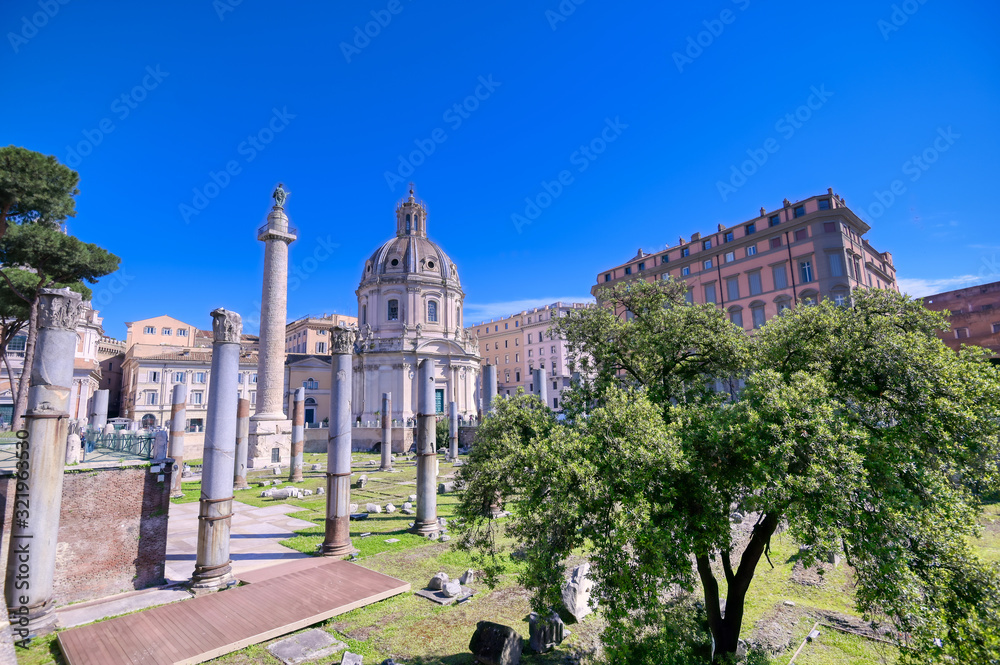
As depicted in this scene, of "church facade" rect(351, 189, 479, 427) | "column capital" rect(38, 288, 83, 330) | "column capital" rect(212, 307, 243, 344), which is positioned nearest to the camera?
"column capital" rect(38, 288, 83, 330)

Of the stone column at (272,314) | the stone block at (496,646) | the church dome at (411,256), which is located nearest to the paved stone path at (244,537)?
the stone block at (496,646)

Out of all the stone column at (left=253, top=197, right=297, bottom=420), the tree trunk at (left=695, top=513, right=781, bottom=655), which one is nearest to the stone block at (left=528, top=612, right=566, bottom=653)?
the tree trunk at (left=695, top=513, right=781, bottom=655)

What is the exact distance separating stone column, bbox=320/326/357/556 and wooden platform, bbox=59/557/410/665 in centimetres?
177

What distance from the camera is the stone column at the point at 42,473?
853cm

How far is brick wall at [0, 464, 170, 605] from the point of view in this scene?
33.6ft

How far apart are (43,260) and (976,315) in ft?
192

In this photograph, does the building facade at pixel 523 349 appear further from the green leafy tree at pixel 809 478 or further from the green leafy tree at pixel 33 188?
the green leafy tree at pixel 809 478

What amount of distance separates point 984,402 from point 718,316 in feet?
11.3

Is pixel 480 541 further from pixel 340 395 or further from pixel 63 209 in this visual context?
pixel 63 209

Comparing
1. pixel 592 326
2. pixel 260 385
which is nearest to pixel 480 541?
pixel 592 326

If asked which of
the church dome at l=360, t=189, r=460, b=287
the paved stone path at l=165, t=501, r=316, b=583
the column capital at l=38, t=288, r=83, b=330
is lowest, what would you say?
the paved stone path at l=165, t=501, r=316, b=583

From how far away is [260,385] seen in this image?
115 feet

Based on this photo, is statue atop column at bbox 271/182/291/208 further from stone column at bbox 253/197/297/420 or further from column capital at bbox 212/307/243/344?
column capital at bbox 212/307/243/344

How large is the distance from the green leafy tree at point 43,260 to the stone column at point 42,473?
744 inches
